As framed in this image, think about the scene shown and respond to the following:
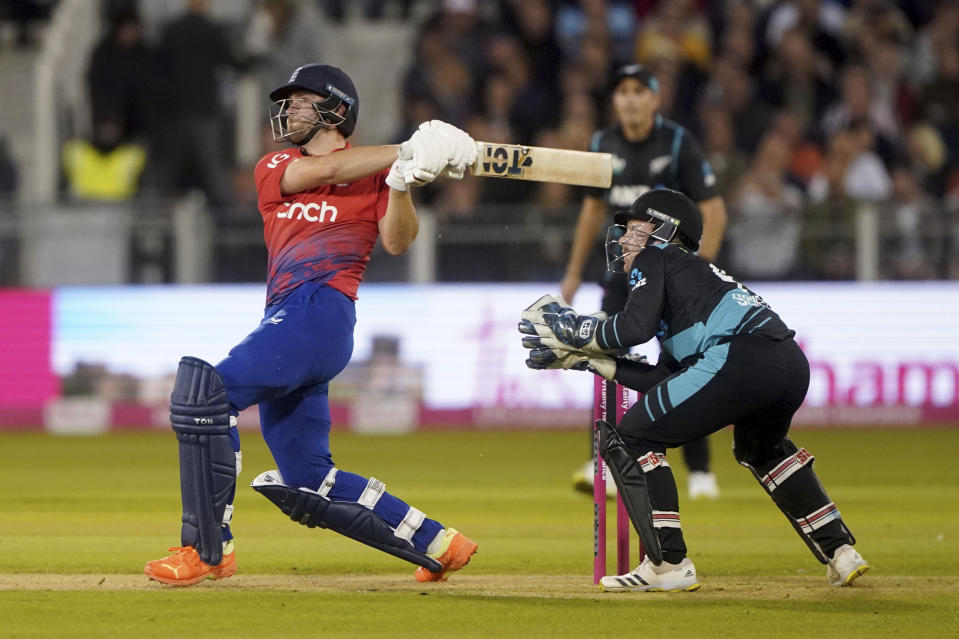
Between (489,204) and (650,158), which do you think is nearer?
(650,158)

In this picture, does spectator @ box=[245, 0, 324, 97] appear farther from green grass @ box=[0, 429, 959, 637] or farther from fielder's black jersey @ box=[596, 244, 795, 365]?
fielder's black jersey @ box=[596, 244, 795, 365]

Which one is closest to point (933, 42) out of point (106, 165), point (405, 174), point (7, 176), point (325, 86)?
point (106, 165)

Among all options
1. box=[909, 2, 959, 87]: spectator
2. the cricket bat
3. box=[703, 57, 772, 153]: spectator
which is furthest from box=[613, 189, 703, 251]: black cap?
box=[909, 2, 959, 87]: spectator

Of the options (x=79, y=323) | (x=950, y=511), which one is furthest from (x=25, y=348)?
(x=950, y=511)

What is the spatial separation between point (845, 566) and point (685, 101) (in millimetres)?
10861

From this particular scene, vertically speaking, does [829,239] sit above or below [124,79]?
below

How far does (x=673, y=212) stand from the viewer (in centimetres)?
704

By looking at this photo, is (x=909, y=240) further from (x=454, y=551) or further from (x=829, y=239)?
(x=454, y=551)

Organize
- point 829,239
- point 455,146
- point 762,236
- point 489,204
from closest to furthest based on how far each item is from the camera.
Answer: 1. point 455,146
2. point 762,236
3. point 829,239
4. point 489,204

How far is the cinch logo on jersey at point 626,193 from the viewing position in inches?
382

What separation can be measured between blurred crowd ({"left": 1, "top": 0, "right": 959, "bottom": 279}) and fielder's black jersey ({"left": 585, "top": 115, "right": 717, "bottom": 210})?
5542 mm

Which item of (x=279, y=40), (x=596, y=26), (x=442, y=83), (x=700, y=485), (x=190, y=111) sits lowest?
(x=700, y=485)

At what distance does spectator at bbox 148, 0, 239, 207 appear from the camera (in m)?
Answer: 17.0

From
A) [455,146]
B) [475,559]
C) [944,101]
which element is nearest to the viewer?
[455,146]
